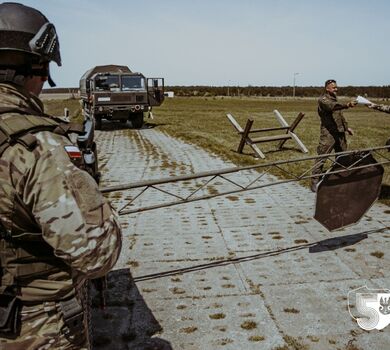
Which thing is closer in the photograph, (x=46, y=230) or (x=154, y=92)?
(x=46, y=230)

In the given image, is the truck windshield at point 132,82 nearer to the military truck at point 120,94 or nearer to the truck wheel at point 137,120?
the military truck at point 120,94

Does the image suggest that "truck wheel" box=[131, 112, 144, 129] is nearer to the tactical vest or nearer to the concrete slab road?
the concrete slab road

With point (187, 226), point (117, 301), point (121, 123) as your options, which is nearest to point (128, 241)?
point (187, 226)

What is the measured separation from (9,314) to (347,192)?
4547 mm

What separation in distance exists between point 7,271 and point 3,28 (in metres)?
0.89

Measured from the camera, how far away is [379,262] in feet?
15.8

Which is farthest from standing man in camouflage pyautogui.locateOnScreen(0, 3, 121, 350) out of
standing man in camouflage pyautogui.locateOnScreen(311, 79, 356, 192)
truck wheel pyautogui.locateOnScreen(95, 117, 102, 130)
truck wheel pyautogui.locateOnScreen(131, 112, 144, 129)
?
truck wheel pyautogui.locateOnScreen(131, 112, 144, 129)


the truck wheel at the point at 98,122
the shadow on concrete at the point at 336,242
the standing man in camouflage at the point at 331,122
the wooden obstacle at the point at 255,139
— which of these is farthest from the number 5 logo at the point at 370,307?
the truck wheel at the point at 98,122

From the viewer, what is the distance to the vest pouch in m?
1.59

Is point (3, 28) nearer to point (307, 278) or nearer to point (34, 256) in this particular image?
point (34, 256)

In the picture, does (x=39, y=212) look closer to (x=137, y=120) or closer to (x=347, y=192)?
(x=347, y=192)

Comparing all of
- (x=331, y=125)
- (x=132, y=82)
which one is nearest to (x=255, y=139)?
(x=331, y=125)

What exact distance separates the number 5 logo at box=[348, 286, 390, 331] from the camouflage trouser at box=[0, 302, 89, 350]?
2676mm

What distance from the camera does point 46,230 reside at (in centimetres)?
149
